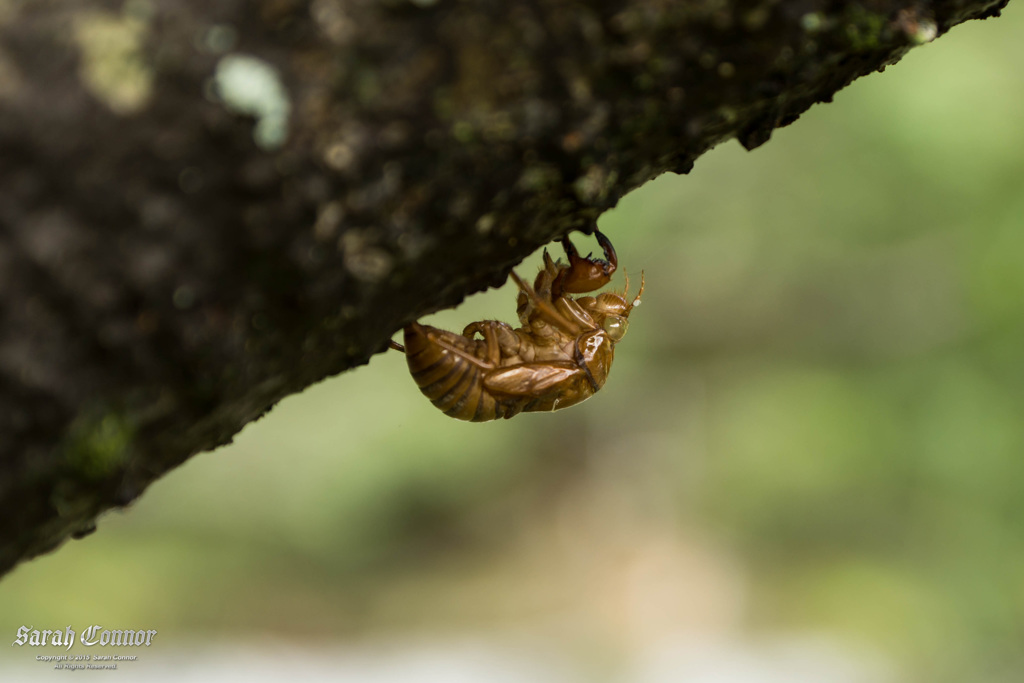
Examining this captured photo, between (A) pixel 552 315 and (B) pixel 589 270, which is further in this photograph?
(A) pixel 552 315

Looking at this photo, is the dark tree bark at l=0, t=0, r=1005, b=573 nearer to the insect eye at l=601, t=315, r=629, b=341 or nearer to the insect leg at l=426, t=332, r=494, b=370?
the insect leg at l=426, t=332, r=494, b=370

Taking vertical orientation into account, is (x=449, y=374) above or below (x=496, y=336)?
below

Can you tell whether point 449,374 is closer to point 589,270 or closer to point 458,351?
point 458,351

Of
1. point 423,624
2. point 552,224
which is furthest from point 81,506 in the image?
point 423,624

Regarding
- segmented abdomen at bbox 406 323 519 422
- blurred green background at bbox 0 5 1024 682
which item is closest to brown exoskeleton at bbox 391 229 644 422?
segmented abdomen at bbox 406 323 519 422

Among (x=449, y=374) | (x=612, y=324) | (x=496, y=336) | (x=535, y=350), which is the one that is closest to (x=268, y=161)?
(x=449, y=374)

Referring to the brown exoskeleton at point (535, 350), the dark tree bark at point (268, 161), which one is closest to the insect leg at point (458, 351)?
the brown exoskeleton at point (535, 350)
